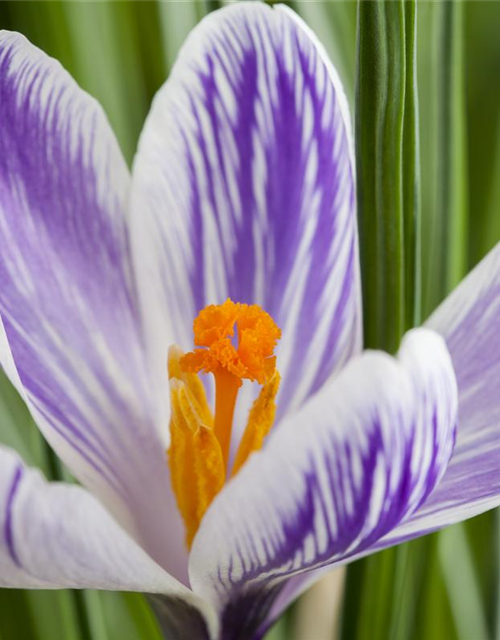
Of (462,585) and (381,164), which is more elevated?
(381,164)

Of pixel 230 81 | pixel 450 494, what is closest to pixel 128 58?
pixel 230 81

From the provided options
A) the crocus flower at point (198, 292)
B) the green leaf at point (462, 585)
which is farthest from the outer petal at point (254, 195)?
the green leaf at point (462, 585)

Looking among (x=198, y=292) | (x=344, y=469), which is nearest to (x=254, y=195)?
(x=198, y=292)

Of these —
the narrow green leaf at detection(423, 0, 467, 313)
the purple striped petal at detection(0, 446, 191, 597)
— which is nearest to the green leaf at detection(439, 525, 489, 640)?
the narrow green leaf at detection(423, 0, 467, 313)

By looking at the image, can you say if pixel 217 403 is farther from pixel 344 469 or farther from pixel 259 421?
pixel 344 469

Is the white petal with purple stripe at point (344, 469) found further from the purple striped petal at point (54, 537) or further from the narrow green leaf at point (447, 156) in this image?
the narrow green leaf at point (447, 156)

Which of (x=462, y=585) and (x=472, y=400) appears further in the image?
(x=462, y=585)

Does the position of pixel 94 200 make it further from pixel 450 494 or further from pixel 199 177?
pixel 450 494
